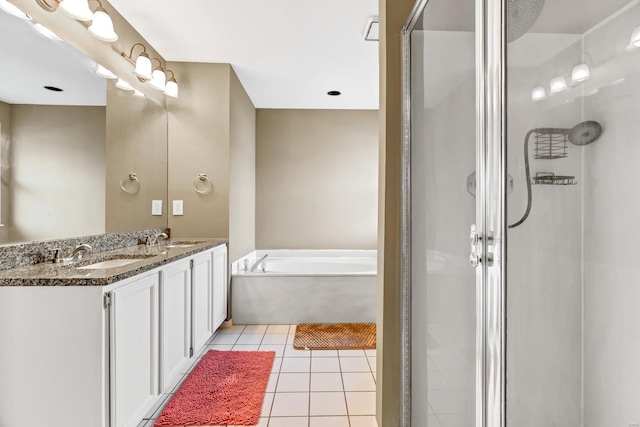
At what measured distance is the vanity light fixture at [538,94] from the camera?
27.2 inches

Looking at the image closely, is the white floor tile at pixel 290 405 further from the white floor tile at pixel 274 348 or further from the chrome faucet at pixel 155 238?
the chrome faucet at pixel 155 238

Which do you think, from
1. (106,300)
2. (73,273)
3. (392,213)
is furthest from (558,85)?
(73,273)

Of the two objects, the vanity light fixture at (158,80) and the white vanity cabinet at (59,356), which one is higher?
the vanity light fixture at (158,80)

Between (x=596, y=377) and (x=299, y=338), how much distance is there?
2.61 m

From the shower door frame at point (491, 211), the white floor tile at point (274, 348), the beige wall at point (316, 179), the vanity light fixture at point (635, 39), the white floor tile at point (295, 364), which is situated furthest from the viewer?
the beige wall at point (316, 179)

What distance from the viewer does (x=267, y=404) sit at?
6.56 feet

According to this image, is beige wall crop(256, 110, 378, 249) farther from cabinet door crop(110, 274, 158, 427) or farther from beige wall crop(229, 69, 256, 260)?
cabinet door crop(110, 274, 158, 427)

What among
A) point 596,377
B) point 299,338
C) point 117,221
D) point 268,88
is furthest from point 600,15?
point 268,88

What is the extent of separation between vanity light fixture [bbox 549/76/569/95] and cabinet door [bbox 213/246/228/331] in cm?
260

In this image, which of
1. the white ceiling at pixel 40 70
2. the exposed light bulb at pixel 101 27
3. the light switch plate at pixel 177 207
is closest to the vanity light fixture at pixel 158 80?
the white ceiling at pixel 40 70

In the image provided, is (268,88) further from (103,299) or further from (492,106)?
(492,106)

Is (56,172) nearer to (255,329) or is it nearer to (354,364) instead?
(255,329)

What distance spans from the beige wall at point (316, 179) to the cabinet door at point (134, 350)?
276 centimetres

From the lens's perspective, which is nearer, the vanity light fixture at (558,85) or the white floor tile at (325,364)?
the vanity light fixture at (558,85)
